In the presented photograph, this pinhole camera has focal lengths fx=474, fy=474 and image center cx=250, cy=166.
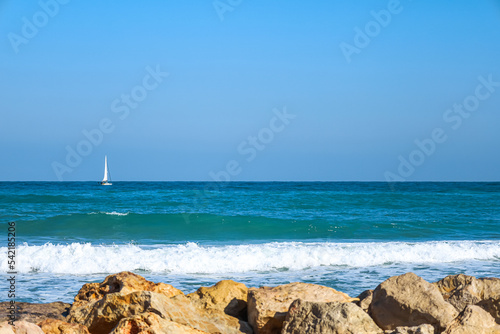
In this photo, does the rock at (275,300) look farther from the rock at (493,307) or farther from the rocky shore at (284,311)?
the rock at (493,307)

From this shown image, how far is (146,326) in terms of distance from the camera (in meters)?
3.85

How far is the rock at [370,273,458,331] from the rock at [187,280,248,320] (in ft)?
4.94

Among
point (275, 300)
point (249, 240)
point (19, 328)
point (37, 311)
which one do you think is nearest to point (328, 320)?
point (275, 300)

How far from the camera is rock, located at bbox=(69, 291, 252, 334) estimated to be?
4.56m

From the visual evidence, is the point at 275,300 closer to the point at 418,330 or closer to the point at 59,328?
the point at 418,330

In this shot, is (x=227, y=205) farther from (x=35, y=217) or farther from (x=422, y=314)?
(x=422, y=314)

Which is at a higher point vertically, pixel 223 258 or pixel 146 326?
pixel 146 326

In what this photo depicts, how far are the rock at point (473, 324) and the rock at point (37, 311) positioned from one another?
161 inches

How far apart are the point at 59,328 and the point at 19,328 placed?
0.49 metres

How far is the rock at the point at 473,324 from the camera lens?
3887 millimetres

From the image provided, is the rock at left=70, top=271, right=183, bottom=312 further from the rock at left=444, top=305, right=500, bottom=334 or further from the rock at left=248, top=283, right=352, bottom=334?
the rock at left=444, top=305, right=500, bottom=334

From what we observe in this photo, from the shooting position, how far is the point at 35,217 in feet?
62.1

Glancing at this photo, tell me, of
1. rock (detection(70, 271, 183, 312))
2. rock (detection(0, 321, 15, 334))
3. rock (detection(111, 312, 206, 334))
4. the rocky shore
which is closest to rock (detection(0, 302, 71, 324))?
the rocky shore

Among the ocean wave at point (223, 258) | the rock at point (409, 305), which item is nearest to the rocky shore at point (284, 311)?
the rock at point (409, 305)
